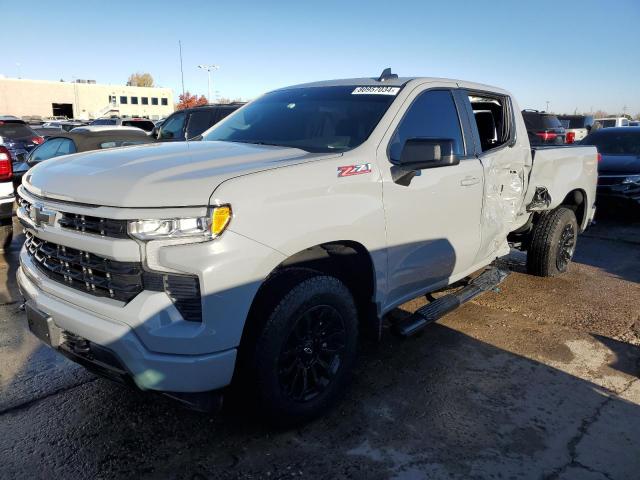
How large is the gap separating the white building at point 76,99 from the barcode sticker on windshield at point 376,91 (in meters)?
67.7

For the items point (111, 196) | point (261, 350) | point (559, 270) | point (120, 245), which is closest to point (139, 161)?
point (111, 196)

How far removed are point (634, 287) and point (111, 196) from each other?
18.3 feet

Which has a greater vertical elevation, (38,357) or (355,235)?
(355,235)

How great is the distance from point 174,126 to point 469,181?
852cm

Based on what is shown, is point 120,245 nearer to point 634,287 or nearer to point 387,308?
point 387,308

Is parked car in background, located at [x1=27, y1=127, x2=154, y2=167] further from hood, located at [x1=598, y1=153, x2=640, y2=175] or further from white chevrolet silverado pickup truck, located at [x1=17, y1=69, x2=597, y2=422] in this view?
hood, located at [x1=598, y1=153, x2=640, y2=175]

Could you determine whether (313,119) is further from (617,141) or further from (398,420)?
(617,141)

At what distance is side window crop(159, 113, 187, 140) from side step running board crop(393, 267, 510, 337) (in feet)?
25.3

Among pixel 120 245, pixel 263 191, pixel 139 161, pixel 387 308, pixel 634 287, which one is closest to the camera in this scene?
pixel 120 245

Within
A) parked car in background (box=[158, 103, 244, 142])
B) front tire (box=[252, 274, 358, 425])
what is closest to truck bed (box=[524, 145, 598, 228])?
front tire (box=[252, 274, 358, 425])

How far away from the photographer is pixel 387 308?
10.9 feet

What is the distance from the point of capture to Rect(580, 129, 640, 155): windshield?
10000 millimetres

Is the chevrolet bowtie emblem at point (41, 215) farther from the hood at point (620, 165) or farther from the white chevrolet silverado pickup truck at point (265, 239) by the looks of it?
the hood at point (620, 165)

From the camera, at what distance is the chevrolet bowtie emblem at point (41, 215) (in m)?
2.64
